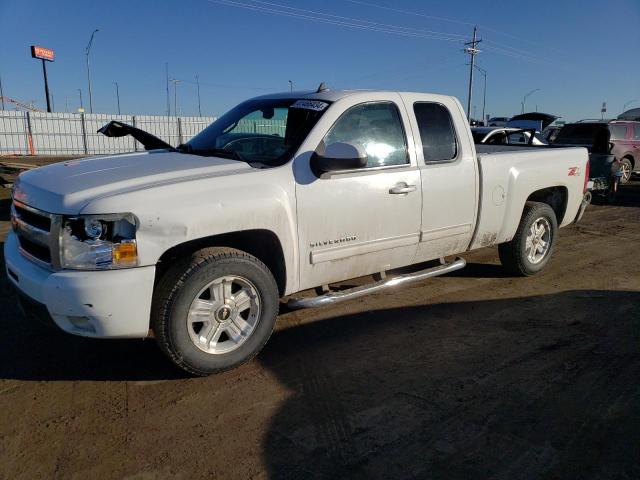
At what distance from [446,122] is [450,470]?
122 inches

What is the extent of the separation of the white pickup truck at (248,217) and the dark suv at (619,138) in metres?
10.6

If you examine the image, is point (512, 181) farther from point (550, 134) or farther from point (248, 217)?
point (550, 134)

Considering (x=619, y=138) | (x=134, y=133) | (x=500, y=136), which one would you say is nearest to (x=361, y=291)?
(x=134, y=133)

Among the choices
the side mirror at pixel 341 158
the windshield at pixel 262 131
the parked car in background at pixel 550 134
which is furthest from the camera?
the parked car in background at pixel 550 134

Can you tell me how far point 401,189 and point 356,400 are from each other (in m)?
1.72

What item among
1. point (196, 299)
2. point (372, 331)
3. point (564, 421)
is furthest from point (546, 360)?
point (196, 299)

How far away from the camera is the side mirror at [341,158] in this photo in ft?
11.4

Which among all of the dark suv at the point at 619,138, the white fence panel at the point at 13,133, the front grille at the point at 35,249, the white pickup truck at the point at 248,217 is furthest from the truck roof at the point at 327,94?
the white fence panel at the point at 13,133

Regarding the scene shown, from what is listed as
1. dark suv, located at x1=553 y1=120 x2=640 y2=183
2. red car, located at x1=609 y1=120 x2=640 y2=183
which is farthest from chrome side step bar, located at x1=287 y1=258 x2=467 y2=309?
red car, located at x1=609 y1=120 x2=640 y2=183

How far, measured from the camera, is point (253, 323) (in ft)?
11.4

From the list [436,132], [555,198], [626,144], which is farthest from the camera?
[626,144]

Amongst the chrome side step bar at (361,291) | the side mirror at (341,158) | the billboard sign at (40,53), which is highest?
the billboard sign at (40,53)

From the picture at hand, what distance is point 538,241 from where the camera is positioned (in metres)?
5.66

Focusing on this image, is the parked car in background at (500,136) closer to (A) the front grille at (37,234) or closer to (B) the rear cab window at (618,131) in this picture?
(B) the rear cab window at (618,131)
